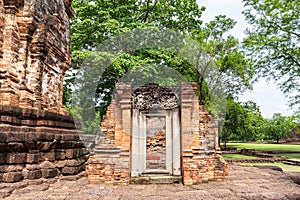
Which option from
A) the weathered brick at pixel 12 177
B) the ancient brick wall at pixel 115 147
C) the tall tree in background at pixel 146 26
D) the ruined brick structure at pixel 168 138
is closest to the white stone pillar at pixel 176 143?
the ruined brick structure at pixel 168 138

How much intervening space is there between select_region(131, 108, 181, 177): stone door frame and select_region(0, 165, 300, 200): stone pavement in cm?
60

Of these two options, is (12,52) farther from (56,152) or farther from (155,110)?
(155,110)

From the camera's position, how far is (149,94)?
6355 millimetres

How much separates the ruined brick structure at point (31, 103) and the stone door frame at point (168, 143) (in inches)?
74.6

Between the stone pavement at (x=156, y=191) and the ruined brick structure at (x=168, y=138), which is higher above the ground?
the ruined brick structure at (x=168, y=138)

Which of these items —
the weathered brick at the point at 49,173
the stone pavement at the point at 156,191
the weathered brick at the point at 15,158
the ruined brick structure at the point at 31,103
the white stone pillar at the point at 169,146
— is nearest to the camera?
the stone pavement at the point at 156,191

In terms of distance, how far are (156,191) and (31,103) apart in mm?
4149

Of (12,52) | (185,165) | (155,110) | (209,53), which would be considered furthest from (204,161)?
(209,53)

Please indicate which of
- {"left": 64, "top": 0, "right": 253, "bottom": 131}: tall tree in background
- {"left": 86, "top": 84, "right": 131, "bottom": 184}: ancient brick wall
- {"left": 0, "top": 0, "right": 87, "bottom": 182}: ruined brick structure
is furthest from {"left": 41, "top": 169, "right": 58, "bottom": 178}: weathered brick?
{"left": 64, "top": 0, "right": 253, "bottom": 131}: tall tree in background

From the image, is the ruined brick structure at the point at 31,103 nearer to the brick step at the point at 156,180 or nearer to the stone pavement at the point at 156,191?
the stone pavement at the point at 156,191

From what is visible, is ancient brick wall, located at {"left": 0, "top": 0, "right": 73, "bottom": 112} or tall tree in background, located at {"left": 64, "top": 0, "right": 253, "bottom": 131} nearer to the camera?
ancient brick wall, located at {"left": 0, "top": 0, "right": 73, "bottom": 112}

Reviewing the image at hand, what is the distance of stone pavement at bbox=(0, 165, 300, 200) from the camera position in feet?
14.9

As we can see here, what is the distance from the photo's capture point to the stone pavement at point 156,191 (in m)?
4.53

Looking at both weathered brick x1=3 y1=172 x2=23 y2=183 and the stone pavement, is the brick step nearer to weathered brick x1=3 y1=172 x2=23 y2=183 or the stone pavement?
the stone pavement
